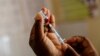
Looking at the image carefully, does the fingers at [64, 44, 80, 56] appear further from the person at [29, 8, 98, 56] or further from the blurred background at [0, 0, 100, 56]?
the blurred background at [0, 0, 100, 56]

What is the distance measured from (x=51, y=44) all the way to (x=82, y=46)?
71mm

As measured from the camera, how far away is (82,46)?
0.46m

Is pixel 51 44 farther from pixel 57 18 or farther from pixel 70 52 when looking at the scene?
pixel 57 18

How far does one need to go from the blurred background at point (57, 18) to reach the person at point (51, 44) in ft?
2.75

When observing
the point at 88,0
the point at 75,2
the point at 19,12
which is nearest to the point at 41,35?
the point at 19,12

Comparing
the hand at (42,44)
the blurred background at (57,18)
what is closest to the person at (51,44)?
the hand at (42,44)

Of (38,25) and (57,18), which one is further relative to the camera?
(57,18)

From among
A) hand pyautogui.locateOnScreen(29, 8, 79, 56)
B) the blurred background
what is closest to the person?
hand pyautogui.locateOnScreen(29, 8, 79, 56)

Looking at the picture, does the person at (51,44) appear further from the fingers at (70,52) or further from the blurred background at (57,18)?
the blurred background at (57,18)

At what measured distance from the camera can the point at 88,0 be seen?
191cm

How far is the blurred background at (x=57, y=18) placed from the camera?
55.2 inches

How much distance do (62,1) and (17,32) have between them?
2.31 feet

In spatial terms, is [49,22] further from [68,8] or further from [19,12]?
[68,8]

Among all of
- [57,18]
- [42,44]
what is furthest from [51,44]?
[57,18]
